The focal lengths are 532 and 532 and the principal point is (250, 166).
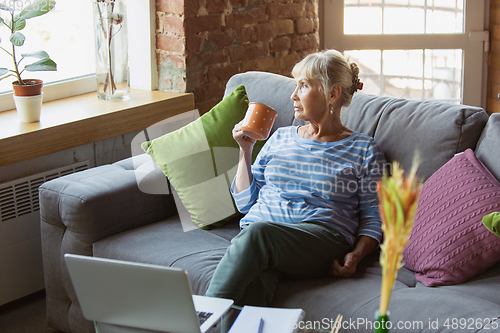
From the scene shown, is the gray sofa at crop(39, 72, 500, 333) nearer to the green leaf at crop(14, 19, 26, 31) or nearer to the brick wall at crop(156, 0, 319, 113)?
the brick wall at crop(156, 0, 319, 113)

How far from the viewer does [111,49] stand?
8.50 feet

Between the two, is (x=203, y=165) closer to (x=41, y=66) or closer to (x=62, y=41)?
(x=41, y=66)

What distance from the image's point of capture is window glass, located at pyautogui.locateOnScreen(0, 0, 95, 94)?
2559mm

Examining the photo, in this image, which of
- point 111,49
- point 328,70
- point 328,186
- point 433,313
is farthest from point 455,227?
point 111,49

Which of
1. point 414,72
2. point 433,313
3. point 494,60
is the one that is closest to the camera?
point 433,313

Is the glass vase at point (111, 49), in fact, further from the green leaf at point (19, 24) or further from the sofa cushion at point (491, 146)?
the sofa cushion at point (491, 146)

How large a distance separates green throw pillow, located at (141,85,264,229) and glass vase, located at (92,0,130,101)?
0.67m

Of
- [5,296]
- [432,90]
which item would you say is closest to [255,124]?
[5,296]

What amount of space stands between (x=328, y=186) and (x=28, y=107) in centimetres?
132

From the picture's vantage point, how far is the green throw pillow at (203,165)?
6.70 feet

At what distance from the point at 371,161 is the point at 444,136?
0.26 metres

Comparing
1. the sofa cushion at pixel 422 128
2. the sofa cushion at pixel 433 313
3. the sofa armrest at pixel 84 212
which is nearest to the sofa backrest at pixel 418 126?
the sofa cushion at pixel 422 128

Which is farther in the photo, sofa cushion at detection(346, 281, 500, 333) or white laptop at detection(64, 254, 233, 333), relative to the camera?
sofa cushion at detection(346, 281, 500, 333)

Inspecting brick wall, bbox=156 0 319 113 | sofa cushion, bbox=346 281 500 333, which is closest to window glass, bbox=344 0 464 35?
brick wall, bbox=156 0 319 113
